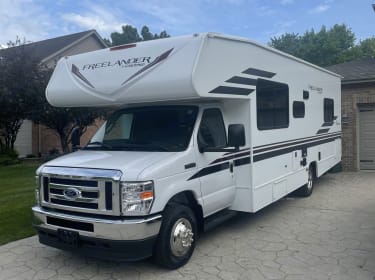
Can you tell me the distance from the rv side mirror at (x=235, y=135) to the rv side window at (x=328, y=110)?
552 cm

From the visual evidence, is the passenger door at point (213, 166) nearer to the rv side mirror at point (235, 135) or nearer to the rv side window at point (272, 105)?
the rv side mirror at point (235, 135)

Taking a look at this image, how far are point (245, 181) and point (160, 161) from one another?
6.40ft

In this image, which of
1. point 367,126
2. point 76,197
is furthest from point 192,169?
point 367,126

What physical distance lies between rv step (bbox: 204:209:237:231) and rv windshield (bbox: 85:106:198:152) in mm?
1240

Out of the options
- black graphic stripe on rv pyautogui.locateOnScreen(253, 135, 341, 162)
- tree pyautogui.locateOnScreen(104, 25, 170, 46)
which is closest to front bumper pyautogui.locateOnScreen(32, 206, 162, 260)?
black graphic stripe on rv pyautogui.locateOnScreen(253, 135, 341, 162)

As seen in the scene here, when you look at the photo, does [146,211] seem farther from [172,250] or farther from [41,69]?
[41,69]

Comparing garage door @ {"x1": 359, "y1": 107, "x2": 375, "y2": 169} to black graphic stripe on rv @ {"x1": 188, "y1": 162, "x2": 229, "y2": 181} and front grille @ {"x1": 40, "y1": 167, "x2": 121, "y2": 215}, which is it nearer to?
black graphic stripe on rv @ {"x1": 188, "y1": 162, "x2": 229, "y2": 181}

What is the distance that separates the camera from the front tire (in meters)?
4.76

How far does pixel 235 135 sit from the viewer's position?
5.34m

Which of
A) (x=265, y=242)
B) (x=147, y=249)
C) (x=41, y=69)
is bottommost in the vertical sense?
(x=265, y=242)

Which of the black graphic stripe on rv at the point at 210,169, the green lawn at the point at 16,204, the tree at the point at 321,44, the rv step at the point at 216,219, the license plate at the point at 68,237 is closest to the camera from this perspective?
the license plate at the point at 68,237

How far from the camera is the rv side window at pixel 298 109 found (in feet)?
26.1

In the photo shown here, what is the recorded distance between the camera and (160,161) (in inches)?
187

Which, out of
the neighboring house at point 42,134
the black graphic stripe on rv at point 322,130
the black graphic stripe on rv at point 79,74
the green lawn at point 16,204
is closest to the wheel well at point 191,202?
the black graphic stripe on rv at point 79,74
